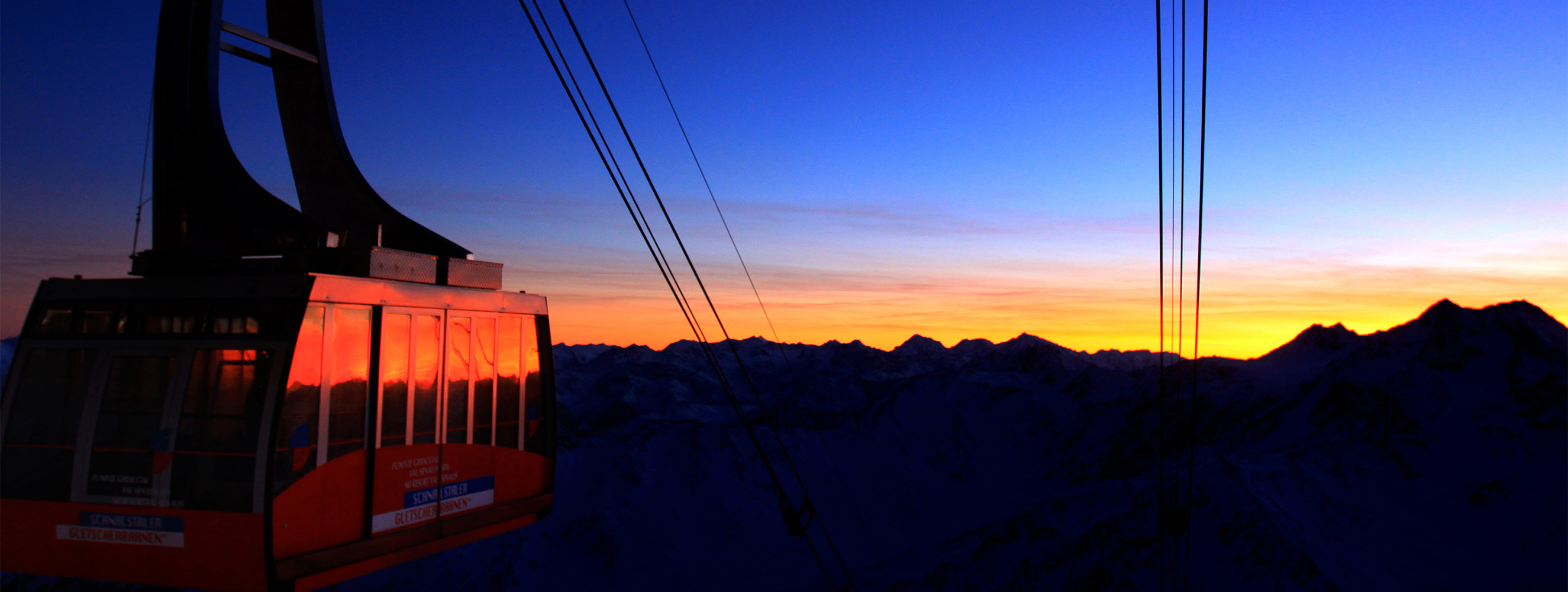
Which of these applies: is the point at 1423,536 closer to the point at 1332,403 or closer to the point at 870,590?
the point at 1332,403

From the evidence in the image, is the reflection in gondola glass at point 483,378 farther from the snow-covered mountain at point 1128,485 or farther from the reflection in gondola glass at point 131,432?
the snow-covered mountain at point 1128,485

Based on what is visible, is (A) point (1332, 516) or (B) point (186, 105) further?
(A) point (1332, 516)

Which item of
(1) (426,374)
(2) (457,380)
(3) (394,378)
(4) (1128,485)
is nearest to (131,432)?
(3) (394,378)

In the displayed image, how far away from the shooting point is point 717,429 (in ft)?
520

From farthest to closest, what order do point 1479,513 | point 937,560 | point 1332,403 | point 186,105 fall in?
point 1332,403
point 937,560
point 1479,513
point 186,105

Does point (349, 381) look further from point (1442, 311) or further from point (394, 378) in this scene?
point (1442, 311)

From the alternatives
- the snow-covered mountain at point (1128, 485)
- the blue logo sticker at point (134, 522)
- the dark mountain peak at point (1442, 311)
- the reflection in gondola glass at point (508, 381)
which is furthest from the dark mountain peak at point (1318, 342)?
the blue logo sticker at point (134, 522)

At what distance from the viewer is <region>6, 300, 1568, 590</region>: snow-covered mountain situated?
86062 millimetres

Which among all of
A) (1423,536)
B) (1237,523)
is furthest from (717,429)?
(1423,536)

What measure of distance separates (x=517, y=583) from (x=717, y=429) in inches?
2193

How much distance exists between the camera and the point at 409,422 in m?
8.09

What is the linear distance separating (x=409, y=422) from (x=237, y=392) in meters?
1.56

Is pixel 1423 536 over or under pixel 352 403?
under

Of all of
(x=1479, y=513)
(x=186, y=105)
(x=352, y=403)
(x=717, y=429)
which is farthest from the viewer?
(x=717, y=429)
